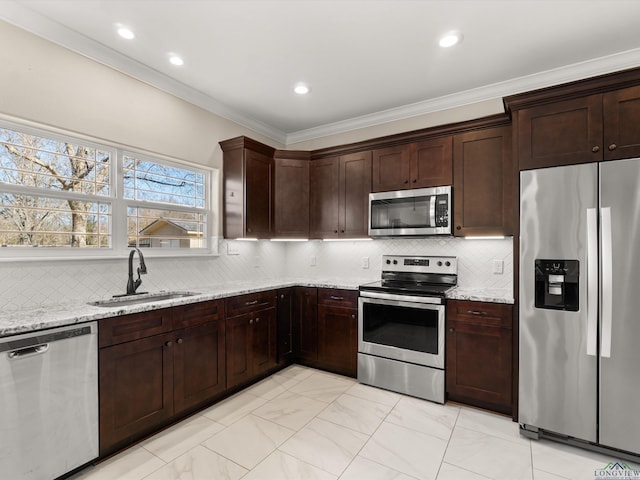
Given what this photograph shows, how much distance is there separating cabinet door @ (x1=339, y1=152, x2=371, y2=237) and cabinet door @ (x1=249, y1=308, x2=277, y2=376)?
1249 millimetres

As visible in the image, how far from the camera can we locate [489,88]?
306 cm

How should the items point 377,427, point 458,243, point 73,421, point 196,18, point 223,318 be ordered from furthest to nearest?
point 458,243
point 223,318
point 377,427
point 196,18
point 73,421

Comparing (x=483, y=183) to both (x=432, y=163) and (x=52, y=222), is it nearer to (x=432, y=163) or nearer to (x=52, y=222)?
(x=432, y=163)

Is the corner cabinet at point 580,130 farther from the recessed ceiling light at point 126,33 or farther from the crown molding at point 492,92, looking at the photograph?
the recessed ceiling light at point 126,33

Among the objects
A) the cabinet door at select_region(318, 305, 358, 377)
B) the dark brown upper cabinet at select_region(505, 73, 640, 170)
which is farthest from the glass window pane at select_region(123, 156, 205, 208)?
the dark brown upper cabinet at select_region(505, 73, 640, 170)

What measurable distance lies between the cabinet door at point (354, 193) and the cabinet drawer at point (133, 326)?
2.06 meters

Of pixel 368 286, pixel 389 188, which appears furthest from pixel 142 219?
pixel 389 188

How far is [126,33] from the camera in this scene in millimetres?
2270

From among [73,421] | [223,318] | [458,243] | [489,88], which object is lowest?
[73,421]

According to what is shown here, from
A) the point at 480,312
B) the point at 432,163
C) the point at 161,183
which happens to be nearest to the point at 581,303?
the point at 480,312

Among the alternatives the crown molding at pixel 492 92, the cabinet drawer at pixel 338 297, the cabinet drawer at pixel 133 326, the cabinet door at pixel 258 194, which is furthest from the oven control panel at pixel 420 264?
the cabinet drawer at pixel 133 326

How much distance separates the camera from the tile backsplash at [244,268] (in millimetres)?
2135

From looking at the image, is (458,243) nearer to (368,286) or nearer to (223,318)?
(368,286)

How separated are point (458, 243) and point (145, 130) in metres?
3.12
